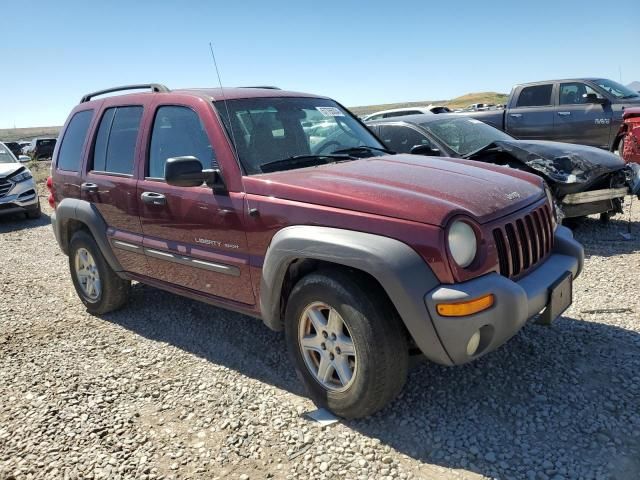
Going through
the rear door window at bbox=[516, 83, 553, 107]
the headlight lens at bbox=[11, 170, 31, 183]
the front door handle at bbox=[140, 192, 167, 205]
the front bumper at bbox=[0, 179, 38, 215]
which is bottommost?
the front bumper at bbox=[0, 179, 38, 215]

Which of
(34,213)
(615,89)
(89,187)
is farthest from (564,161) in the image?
(34,213)

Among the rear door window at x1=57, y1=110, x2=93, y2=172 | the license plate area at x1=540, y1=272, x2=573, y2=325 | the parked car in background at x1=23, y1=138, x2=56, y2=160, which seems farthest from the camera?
the parked car in background at x1=23, y1=138, x2=56, y2=160

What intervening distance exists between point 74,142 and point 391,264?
373 cm

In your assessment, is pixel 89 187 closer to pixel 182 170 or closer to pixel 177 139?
pixel 177 139

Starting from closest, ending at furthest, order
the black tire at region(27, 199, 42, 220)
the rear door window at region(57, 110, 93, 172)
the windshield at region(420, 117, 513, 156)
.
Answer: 1. the rear door window at region(57, 110, 93, 172)
2. the windshield at region(420, 117, 513, 156)
3. the black tire at region(27, 199, 42, 220)

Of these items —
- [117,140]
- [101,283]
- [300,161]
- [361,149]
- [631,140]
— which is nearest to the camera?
[300,161]

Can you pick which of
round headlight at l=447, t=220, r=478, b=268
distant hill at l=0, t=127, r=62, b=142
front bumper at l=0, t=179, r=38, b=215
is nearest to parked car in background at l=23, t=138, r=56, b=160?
front bumper at l=0, t=179, r=38, b=215

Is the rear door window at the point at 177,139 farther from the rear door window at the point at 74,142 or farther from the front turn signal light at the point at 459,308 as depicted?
the front turn signal light at the point at 459,308

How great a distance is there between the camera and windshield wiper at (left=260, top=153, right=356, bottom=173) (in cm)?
344

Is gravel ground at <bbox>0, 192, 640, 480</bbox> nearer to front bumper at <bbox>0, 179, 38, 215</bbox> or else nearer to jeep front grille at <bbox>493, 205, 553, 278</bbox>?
jeep front grille at <bbox>493, 205, 553, 278</bbox>

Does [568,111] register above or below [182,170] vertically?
below

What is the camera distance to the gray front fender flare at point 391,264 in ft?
8.34

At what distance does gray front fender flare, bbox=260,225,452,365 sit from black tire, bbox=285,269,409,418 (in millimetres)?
117

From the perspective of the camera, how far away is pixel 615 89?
1057cm
